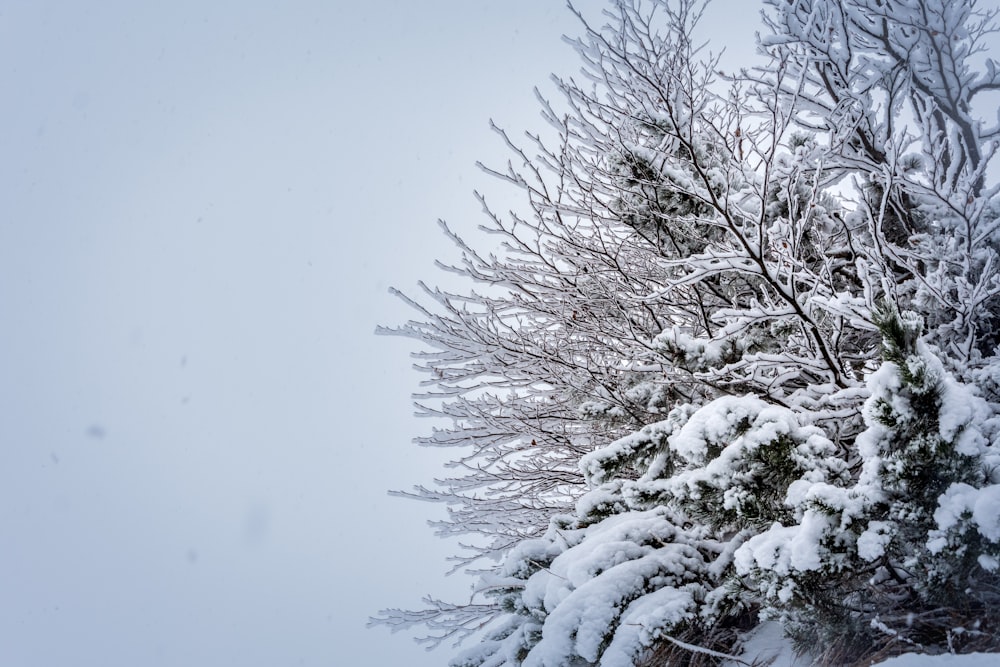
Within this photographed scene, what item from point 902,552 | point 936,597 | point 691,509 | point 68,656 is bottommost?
point 936,597

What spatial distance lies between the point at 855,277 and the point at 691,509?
2.85 m

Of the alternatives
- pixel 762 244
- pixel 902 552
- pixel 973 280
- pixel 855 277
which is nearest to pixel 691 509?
pixel 902 552

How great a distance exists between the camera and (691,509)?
239 cm

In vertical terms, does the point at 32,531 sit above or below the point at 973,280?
above

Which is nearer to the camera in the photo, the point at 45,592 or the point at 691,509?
the point at 691,509

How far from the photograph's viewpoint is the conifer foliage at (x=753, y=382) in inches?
72.6

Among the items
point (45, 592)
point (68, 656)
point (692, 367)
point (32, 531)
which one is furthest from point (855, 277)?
point (32, 531)

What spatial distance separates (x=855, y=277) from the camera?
4.27 m

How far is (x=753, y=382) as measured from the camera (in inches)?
128

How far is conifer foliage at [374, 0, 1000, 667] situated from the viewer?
1843 millimetres

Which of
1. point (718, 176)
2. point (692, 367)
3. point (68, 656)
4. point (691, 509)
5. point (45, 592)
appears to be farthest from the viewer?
point (45, 592)

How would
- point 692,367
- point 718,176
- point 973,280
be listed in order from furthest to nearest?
1. point 718,176
2. point 973,280
3. point 692,367

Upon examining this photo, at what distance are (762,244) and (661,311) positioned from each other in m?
2.24

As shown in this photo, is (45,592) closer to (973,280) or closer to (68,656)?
(68,656)
